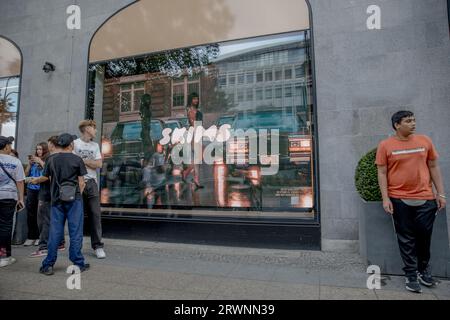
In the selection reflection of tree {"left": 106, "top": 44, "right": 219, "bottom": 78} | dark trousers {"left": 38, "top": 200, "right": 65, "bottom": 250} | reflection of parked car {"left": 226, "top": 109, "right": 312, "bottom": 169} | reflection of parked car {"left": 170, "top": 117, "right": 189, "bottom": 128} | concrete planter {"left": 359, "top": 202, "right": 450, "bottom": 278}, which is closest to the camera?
concrete planter {"left": 359, "top": 202, "right": 450, "bottom": 278}

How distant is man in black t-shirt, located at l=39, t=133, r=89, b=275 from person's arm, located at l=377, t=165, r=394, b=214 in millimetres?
3768

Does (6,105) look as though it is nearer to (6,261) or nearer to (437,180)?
(6,261)

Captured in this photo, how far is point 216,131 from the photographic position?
20.7 feet

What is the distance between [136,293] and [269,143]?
11.9ft

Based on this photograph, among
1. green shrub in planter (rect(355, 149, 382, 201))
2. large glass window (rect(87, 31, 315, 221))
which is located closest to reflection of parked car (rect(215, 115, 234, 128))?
large glass window (rect(87, 31, 315, 221))

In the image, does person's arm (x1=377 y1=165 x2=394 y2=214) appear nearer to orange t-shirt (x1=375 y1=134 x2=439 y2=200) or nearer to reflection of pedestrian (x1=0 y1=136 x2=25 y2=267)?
orange t-shirt (x1=375 y1=134 x2=439 y2=200)

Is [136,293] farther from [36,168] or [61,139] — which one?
[36,168]

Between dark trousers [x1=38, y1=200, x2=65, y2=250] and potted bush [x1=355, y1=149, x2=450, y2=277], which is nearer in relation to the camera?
potted bush [x1=355, y1=149, x2=450, y2=277]

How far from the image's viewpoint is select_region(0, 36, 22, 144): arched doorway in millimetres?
7602

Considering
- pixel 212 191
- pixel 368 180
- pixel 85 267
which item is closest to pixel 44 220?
pixel 85 267

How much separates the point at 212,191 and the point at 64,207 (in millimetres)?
2925

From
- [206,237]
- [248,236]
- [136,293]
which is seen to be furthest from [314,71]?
[136,293]

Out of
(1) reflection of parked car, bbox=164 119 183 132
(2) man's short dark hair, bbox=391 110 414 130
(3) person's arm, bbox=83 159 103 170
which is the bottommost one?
(3) person's arm, bbox=83 159 103 170

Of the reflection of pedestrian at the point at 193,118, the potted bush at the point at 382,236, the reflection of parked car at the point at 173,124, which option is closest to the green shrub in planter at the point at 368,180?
the potted bush at the point at 382,236
